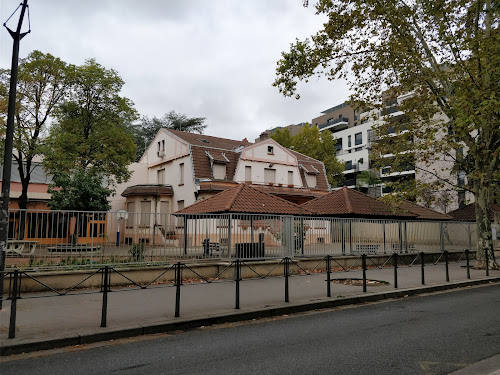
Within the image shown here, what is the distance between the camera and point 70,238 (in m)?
11.0

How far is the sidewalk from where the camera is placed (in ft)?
21.9

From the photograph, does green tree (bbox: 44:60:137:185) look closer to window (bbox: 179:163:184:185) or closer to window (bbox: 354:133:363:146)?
window (bbox: 179:163:184:185)

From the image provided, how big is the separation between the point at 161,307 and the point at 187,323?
1.53 m

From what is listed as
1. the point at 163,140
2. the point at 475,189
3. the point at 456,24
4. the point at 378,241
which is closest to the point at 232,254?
the point at 378,241

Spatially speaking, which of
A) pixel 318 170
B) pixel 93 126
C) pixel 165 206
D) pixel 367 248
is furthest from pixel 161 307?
pixel 318 170

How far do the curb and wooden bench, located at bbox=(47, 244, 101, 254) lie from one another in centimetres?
457

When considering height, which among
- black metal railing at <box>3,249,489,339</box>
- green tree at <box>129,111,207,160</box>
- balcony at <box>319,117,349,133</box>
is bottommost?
black metal railing at <box>3,249,489,339</box>

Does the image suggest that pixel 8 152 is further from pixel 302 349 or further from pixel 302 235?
pixel 302 235

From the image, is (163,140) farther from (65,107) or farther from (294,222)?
(294,222)

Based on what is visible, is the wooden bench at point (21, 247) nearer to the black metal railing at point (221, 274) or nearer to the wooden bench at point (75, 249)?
the wooden bench at point (75, 249)

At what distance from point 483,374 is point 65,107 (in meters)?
26.6

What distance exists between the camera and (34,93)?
24.0 metres

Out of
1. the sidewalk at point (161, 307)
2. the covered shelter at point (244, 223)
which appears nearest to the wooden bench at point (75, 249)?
the sidewalk at point (161, 307)

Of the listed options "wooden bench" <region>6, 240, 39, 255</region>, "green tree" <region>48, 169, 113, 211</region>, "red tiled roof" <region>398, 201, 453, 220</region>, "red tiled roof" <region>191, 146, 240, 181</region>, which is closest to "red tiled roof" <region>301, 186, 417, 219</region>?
"red tiled roof" <region>398, 201, 453, 220</region>
